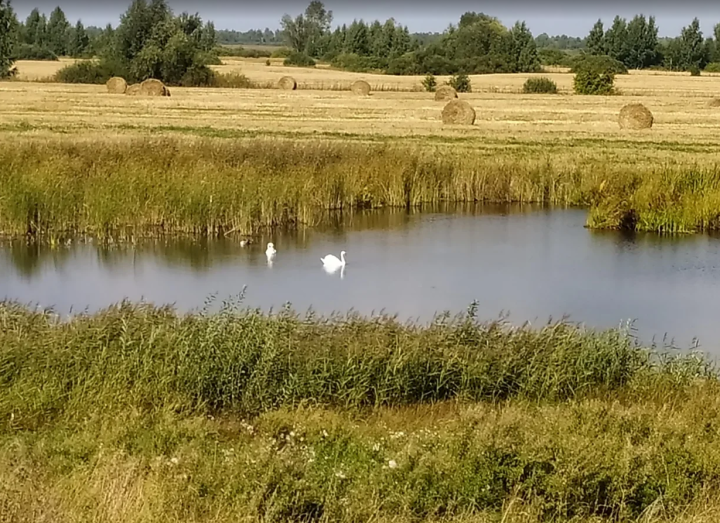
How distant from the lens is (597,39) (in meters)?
95.2

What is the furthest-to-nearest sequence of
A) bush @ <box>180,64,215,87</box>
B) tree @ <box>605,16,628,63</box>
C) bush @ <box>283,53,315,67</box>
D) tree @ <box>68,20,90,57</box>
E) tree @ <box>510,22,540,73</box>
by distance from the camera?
tree @ <box>68,20,90,57</box>
tree @ <box>605,16,628,63</box>
bush @ <box>283,53,315,67</box>
tree @ <box>510,22,540,73</box>
bush @ <box>180,64,215,87</box>

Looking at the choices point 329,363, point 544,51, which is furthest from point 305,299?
point 544,51

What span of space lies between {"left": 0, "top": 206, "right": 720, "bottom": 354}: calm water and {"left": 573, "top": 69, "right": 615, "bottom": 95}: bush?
34.3m

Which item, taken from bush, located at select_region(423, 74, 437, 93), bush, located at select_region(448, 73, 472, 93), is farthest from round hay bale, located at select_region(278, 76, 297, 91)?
bush, located at select_region(448, 73, 472, 93)

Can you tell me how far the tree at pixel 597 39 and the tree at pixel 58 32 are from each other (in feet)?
155

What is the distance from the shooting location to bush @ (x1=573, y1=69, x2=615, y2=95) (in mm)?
50094

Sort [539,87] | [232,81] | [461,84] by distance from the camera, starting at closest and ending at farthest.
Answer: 1. [539,87]
2. [461,84]
3. [232,81]

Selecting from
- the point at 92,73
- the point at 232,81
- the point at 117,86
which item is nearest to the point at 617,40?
the point at 232,81

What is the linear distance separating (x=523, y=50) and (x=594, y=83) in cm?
2954

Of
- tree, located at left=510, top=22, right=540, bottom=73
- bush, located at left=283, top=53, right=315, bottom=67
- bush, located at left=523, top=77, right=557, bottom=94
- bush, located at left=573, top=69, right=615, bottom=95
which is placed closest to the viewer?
bush, located at left=573, top=69, right=615, bottom=95

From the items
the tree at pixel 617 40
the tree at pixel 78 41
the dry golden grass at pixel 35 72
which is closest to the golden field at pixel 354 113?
the dry golden grass at pixel 35 72

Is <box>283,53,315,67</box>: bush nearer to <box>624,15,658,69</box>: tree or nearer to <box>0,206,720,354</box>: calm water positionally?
<box>624,15,658,69</box>: tree

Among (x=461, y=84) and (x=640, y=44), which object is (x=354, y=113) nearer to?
(x=461, y=84)

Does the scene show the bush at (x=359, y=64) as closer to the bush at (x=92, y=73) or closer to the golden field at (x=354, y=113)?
the bush at (x=92, y=73)
